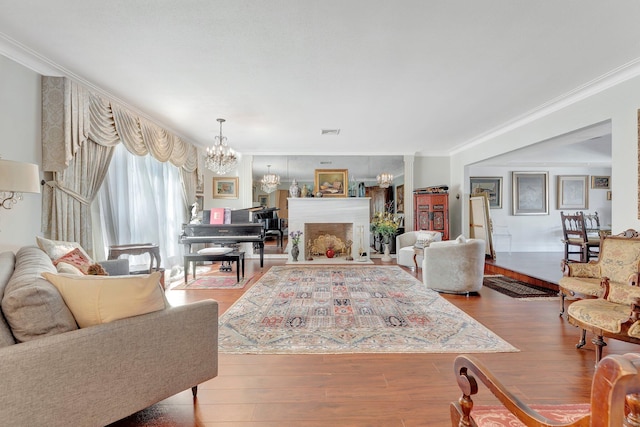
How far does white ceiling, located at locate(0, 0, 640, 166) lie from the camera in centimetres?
209

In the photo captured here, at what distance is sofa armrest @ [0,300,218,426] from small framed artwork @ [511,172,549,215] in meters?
8.14

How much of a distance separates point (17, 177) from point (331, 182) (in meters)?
5.77

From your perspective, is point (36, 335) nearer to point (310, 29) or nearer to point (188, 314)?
point (188, 314)

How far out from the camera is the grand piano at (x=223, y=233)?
534 centimetres

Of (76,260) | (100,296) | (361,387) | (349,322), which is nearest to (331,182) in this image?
(349,322)

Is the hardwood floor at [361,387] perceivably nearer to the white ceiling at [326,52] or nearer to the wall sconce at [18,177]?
the wall sconce at [18,177]

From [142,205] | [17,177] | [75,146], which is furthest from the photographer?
[142,205]

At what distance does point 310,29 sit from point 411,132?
3.58 metres

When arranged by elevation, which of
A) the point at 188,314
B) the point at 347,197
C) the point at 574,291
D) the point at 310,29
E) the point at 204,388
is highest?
the point at 310,29

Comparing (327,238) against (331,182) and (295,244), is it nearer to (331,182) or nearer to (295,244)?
(295,244)

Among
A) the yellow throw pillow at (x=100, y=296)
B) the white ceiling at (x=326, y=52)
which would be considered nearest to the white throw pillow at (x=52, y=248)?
the yellow throw pillow at (x=100, y=296)

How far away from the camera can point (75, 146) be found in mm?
3047

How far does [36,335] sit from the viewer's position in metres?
1.29

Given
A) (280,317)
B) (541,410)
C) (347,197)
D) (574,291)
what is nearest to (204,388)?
(280,317)
